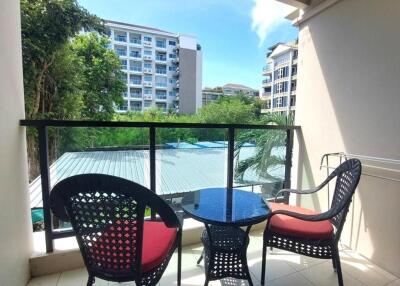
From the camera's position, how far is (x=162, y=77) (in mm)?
37312

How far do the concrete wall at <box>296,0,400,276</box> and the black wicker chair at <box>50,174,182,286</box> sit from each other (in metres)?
1.74

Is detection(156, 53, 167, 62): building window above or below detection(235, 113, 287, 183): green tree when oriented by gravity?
above

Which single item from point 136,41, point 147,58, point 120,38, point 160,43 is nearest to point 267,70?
point 160,43

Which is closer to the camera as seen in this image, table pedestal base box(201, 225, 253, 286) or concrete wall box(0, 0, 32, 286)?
concrete wall box(0, 0, 32, 286)

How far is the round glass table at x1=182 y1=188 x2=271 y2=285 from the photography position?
1.41 metres

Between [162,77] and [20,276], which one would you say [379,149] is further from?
[162,77]

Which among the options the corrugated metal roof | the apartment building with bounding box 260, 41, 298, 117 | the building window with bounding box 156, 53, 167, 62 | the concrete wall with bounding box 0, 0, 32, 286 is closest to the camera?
the concrete wall with bounding box 0, 0, 32, 286

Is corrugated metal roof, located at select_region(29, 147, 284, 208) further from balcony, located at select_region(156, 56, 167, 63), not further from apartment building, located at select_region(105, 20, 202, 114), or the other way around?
balcony, located at select_region(156, 56, 167, 63)

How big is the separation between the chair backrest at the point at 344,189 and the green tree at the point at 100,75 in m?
7.93

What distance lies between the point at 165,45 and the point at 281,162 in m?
37.8

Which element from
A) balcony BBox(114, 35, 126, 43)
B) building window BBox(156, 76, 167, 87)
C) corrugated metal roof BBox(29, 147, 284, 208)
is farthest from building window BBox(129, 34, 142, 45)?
corrugated metal roof BBox(29, 147, 284, 208)

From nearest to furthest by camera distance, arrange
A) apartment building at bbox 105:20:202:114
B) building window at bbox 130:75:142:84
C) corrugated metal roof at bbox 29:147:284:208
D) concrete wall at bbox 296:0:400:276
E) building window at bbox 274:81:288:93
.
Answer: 1. concrete wall at bbox 296:0:400:276
2. corrugated metal roof at bbox 29:147:284:208
3. building window at bbox 274:81:288:93
4. apartment building at bbox 105:20:202:114
5. building window at bbox 130:75:142:84

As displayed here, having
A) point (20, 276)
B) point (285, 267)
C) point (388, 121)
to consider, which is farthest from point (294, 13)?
point (20, 276)

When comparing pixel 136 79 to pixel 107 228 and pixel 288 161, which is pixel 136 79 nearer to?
pixel 288 161
